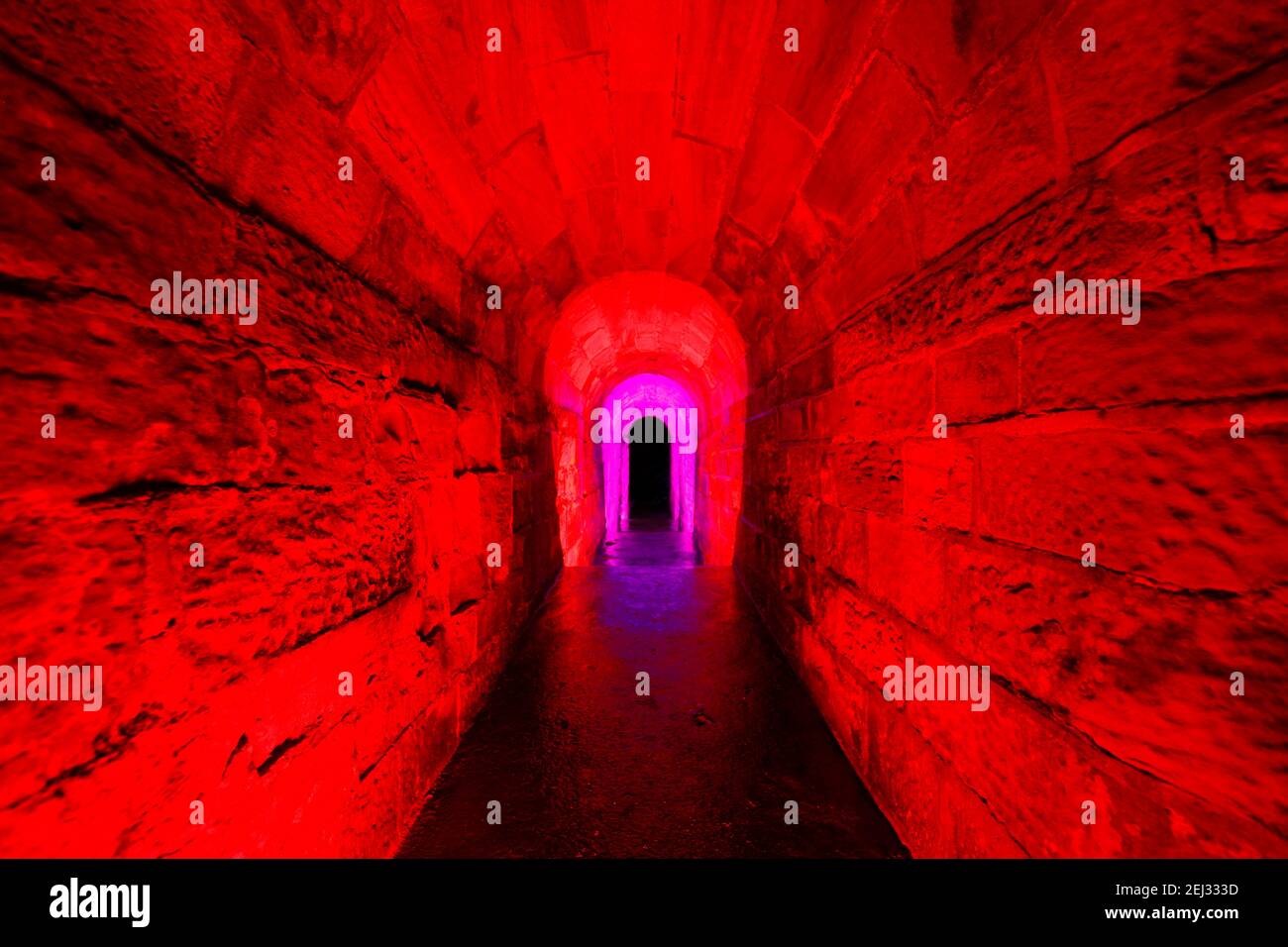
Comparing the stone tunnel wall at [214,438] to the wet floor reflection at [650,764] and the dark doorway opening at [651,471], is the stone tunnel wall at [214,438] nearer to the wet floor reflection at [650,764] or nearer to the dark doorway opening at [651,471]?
the wet floor reflection at [650,764]

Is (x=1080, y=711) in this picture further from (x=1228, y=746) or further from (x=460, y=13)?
(x=460, y=13)

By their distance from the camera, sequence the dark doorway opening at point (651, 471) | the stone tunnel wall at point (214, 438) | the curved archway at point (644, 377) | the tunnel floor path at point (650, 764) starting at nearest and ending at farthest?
the stone tunnel wall at point (214, 438) → the tunnel floor path at point (650, 764) → the curved archway at point (644, 377) → the dark doorway opening at point (651, 471)

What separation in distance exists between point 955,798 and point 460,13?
116 inches

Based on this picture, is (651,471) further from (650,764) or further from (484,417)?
(650,764)

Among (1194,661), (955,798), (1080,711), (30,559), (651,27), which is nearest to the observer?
(30,559)

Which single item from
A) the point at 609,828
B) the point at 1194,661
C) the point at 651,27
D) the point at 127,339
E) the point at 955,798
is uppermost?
the point at 651,27

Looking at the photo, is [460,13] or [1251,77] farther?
[460,13]

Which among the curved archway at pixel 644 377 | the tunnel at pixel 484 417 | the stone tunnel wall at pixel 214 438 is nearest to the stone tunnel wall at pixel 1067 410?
the tunnel at pixel 484 417

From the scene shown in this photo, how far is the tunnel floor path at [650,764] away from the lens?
5.82ft

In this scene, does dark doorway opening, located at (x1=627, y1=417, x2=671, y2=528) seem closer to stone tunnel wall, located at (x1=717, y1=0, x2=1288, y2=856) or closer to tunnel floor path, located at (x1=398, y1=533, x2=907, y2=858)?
tunnel floor path, located at (x1=398, y1=533, x2=907, y2=858)

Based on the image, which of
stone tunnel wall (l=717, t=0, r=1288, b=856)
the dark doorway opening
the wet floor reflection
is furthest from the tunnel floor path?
the dark doorway opening

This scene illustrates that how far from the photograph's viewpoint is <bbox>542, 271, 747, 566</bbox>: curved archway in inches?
168

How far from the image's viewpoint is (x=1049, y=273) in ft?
3.84
